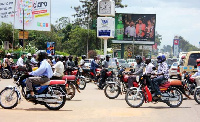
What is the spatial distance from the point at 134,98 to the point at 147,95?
44cm

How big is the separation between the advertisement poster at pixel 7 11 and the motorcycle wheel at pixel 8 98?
49567mm

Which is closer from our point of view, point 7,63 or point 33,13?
point 7,63

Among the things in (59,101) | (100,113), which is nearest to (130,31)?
(59,101)

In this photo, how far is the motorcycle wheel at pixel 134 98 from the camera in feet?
43.5

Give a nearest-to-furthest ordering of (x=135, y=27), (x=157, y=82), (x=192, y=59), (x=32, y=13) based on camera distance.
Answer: (x=157, y=82)
(x=192, y=59)
(x=32, y=13)
(x=135, y=27)

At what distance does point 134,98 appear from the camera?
13.3m

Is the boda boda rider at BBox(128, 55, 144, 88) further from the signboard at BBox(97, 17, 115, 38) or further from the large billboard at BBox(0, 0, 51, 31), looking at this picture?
the large billboard at BBox(0, 0, 51, 31)

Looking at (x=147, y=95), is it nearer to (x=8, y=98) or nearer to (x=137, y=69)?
(x=137, y=69)

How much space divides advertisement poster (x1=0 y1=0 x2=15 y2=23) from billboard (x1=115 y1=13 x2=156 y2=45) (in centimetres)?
2080

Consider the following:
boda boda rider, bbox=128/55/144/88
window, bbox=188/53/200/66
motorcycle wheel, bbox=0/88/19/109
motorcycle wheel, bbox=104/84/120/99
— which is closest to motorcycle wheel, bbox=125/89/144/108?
boda boda rider, bbox=128/55/144/88

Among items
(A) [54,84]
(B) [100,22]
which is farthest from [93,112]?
(B) [100,22]

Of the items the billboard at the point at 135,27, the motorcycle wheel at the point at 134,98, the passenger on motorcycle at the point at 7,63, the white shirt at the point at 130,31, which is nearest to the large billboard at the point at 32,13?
the billboard at the point at 135,27

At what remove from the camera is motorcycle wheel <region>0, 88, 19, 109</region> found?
12.0 m

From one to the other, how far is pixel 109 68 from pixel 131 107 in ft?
21.5
